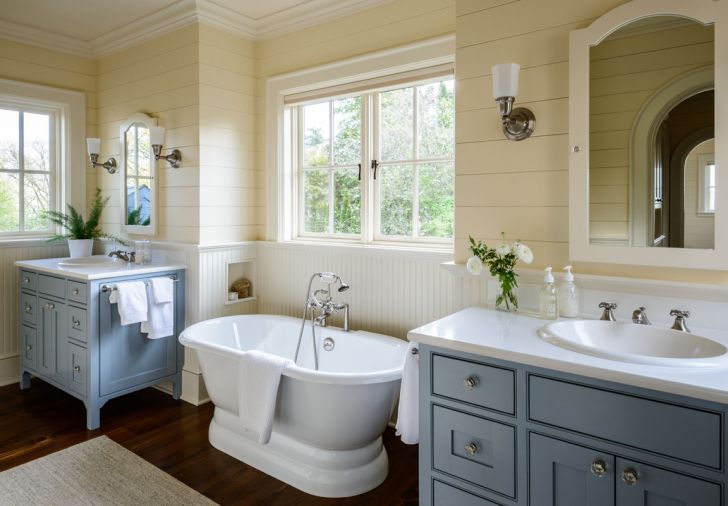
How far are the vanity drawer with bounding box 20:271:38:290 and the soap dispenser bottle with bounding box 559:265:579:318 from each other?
326cm

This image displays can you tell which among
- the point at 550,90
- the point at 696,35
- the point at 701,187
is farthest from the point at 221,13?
the point at 701,187

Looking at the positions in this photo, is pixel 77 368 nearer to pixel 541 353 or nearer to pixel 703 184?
pixel 541 353

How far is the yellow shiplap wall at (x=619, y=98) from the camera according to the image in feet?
5.86

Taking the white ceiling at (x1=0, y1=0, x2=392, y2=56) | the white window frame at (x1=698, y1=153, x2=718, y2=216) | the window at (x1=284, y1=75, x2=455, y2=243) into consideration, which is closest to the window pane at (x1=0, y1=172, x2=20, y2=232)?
the white ceiling at (x1=0, y1=0, x2=392, y2=56)

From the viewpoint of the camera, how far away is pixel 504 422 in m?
1.54

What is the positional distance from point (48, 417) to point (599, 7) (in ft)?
11.8

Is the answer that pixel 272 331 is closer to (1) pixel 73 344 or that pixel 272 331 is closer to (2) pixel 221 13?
(1) pixel 73 344

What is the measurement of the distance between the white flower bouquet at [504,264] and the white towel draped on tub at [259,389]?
3.08 feet

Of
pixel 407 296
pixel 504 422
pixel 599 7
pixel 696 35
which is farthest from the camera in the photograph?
pixel 407 296

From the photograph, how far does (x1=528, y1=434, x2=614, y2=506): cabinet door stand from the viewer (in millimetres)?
1371

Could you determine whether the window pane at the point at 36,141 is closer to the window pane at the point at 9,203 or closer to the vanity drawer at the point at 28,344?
the window pane at the point at 9,203

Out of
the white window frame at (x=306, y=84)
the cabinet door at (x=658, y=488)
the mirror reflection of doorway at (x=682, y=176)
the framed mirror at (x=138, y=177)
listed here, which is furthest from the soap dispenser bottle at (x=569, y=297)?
the framed mirror at (x=138, y=177)

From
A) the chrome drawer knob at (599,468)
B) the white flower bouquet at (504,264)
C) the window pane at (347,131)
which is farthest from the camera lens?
the window pane at (347,131)

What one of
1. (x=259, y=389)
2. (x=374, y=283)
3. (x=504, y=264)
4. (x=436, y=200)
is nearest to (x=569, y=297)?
(x=504, y=264)
